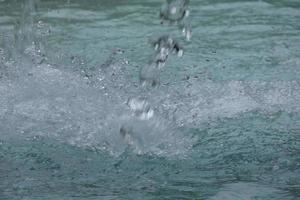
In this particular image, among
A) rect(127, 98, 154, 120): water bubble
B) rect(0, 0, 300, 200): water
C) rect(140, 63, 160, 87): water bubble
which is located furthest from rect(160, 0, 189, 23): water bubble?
rect(127, 98, 154, 120): water bubble

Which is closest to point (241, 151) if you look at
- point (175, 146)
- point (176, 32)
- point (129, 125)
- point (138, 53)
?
point (175, 146)

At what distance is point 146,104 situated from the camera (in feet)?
15.8

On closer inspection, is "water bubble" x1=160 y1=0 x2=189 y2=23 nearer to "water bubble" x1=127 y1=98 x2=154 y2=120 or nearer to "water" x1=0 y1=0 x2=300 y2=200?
"water" x1=0 y1=0 x2=300 y2=200

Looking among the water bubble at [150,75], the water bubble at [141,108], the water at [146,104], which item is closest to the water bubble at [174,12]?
the water at [146,104]

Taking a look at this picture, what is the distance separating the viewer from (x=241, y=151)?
396 centimetres

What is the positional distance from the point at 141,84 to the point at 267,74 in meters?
1.12

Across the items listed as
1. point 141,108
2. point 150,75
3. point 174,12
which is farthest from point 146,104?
point 174,12

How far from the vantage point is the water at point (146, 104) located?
11.6 ft

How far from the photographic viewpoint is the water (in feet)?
11.6

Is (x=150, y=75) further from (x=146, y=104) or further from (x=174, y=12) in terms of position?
(x=174, y=12)

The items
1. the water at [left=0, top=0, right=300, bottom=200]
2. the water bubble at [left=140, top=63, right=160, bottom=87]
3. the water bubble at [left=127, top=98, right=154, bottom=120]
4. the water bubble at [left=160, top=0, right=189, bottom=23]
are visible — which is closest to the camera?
the water at [left=0, top=0, right=300, bottom=200]

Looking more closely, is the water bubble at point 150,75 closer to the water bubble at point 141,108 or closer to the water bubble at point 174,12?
the water bubble at point 141,108

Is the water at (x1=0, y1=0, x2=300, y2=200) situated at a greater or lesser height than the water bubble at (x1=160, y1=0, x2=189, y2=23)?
lesser

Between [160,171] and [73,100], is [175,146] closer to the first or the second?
[160,171]
